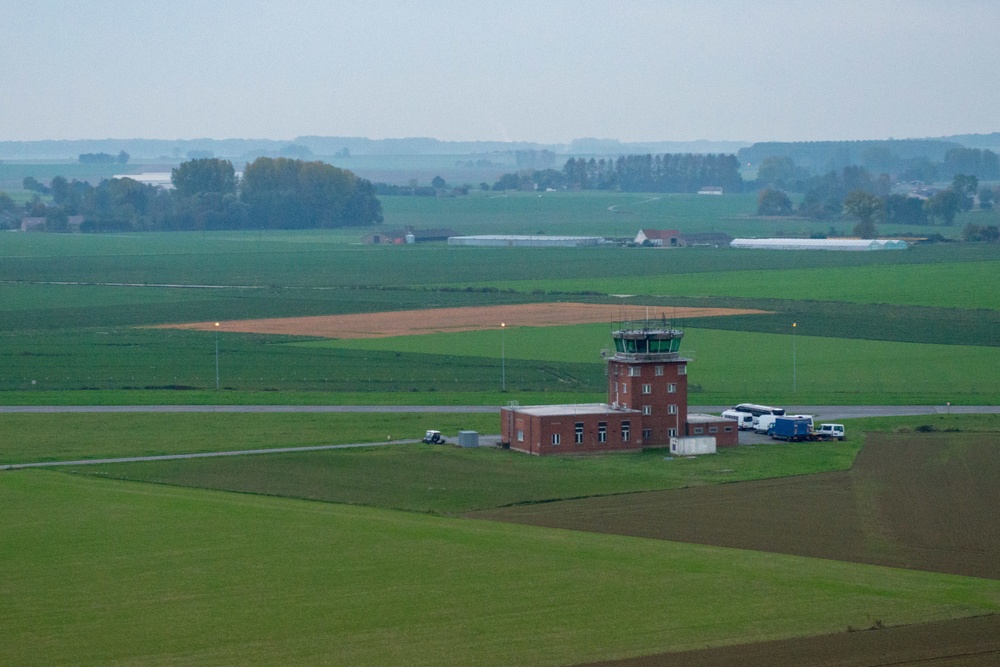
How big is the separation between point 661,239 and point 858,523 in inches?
5570

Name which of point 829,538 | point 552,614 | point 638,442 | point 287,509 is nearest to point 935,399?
point 638,442

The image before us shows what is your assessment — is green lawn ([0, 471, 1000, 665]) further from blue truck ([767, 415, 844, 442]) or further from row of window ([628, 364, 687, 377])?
blue truck ([767, 415, 844, 442])

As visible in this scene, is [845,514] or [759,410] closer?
[845,514]

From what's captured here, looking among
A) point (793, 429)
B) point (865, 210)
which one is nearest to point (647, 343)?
point (793, 429)

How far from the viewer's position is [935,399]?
2699 inches

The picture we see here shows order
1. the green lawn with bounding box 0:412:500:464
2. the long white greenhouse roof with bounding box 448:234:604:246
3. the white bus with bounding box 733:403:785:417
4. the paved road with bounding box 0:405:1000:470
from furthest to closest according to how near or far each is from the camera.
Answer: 1. the long white greenhouse roof with bounding box 448:234:604:246
2. the paved road with bounding box 0:405:1000:470
3. the white bus with bounding box 733:403:785:417
4. the green lawn with bounding box 0:412:500:464

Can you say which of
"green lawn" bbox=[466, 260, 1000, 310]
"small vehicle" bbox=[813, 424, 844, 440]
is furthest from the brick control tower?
"green lawn" bbox=[466, 260, 1000, 310]

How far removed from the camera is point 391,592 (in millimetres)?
34750

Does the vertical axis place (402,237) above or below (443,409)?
below

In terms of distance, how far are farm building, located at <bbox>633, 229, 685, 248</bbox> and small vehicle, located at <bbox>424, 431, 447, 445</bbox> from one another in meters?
126

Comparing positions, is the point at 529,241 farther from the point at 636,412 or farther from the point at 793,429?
the point at 636,412

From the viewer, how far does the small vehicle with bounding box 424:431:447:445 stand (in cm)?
5688

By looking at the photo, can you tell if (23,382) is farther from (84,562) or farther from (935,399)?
(935,399)

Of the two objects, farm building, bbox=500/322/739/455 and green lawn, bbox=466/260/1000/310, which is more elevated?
farm building, bbox=500/322/739/455
